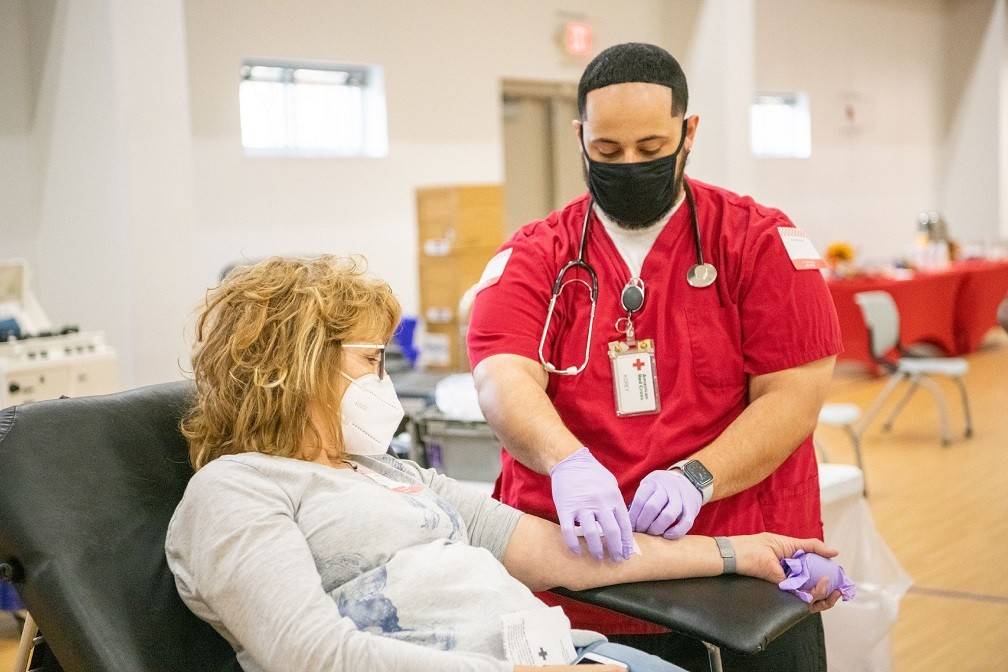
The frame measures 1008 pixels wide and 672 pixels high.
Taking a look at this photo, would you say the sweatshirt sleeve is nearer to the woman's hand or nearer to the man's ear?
the woman's hand

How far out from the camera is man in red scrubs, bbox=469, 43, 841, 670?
1543 millimetres

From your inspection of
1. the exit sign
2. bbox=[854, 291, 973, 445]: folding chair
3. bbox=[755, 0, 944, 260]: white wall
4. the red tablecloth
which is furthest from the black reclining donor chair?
bbox=[755, 0, 944, 260]: white wall

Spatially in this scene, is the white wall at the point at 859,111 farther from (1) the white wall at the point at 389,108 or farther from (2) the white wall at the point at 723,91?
(2) the white wall at the point at 723,91

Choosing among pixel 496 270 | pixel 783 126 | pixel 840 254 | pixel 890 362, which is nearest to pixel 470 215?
pixel 890 362

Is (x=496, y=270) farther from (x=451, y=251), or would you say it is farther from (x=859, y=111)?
(x=859, y=111)

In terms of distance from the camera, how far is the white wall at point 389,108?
6137 mm

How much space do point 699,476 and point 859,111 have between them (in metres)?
10.2

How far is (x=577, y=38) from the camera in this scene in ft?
26.2

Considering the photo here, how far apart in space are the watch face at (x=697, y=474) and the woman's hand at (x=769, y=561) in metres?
0.09

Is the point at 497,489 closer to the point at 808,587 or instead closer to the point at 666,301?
the point at 666,301

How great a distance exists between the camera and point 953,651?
8.77 ft

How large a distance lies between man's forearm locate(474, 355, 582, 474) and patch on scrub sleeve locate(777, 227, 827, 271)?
434 mm

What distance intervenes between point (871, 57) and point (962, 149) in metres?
1.85

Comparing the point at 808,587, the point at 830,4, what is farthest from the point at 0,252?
the point at 830,4
